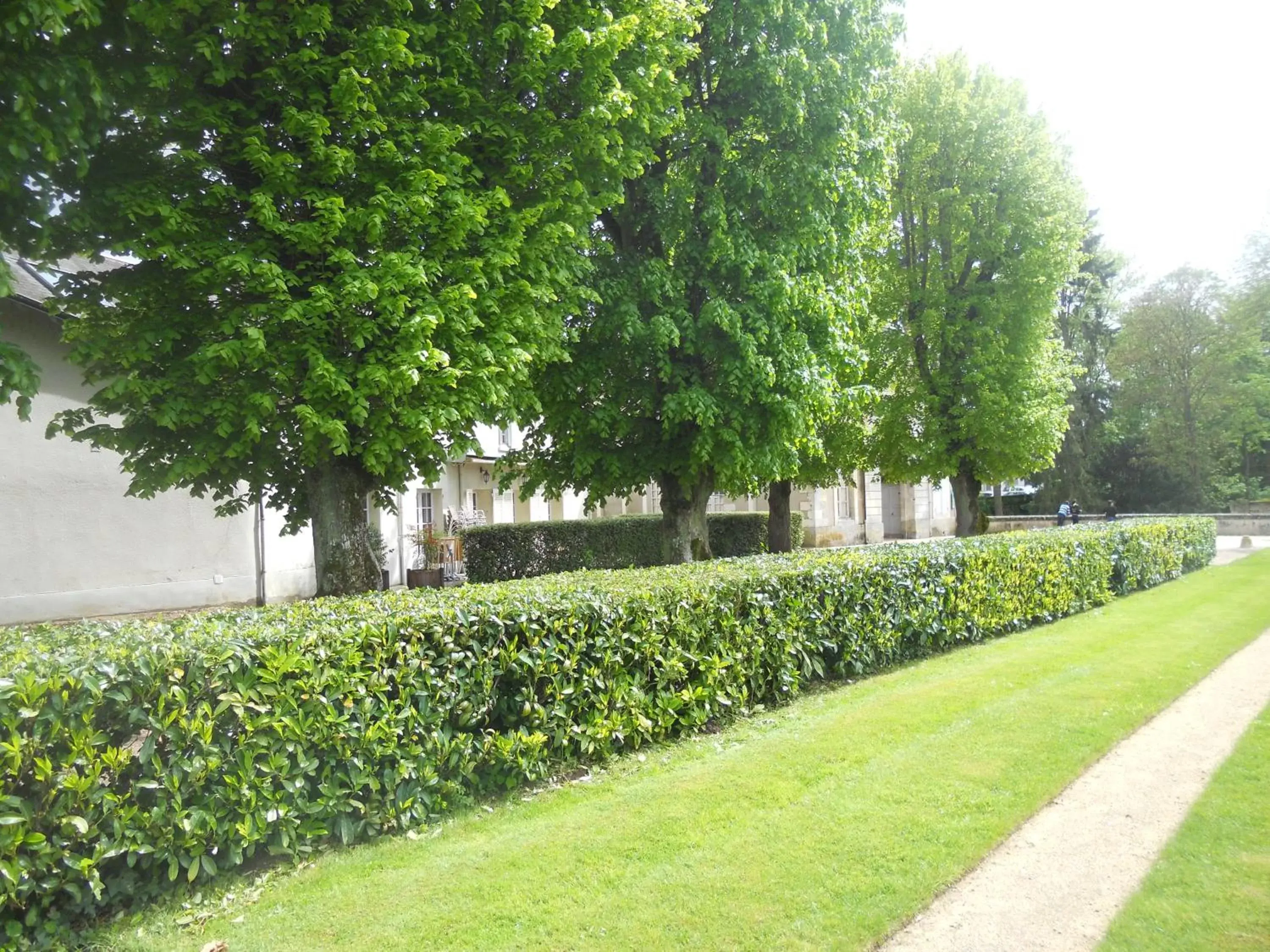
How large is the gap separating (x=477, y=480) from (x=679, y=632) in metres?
19.3

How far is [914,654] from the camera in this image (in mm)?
9281

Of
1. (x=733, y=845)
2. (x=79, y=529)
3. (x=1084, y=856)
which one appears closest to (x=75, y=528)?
(x=79, y=529)

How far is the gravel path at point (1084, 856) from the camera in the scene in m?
3.27

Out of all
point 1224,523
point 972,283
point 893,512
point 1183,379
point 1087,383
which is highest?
point 1087,383

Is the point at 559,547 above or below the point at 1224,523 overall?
above

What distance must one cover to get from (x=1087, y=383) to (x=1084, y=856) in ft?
138

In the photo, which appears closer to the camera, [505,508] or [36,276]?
[36,276]

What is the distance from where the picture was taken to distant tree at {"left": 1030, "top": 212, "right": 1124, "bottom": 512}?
38594mm

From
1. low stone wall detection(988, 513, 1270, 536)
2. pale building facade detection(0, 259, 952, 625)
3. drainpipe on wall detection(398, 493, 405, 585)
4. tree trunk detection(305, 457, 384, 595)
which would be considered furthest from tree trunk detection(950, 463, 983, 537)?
tree trunk detection(305, 457, 384, 595)

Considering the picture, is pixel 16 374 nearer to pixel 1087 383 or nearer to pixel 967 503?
pixel 967 503

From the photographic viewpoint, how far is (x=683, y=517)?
11.6 metres

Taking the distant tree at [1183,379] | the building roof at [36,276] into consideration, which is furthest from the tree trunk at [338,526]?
the distant tree at [1183,379]

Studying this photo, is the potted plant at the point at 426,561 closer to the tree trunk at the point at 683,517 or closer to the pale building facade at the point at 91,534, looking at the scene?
the pale building facade at the point at 91,534

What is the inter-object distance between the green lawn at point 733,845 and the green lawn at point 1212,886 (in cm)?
71
